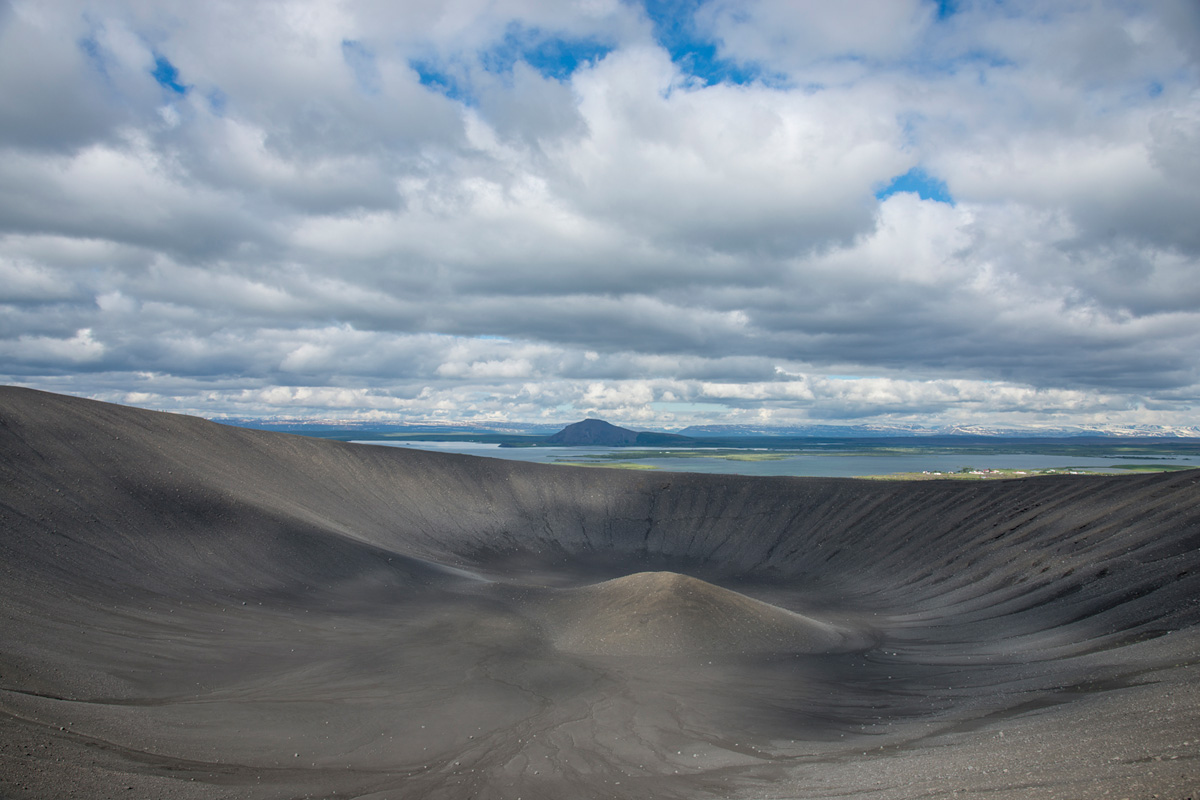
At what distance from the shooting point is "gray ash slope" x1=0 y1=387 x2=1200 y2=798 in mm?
12008

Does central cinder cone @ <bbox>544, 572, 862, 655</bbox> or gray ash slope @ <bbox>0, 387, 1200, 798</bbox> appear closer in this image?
gray ash slope @ <bbox>0, 387, 1200, 798</bbox>

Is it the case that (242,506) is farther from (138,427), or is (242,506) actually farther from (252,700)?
(252,700)

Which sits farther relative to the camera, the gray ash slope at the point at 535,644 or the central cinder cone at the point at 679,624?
the central cinder cone at the point at 679,624

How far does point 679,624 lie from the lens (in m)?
24.0

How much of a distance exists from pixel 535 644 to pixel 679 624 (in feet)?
17.8

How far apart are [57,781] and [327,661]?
1067 centimetres

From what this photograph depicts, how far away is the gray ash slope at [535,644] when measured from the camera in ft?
39.4

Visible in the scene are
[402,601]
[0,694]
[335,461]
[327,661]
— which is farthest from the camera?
[335,461]

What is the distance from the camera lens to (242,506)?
31.4 meters

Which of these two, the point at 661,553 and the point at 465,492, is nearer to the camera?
the point at 661,553

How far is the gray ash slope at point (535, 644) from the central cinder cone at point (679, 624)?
144 mm

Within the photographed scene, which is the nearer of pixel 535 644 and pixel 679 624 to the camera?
pixel 535 644

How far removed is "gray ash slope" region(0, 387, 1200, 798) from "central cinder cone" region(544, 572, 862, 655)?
0.47 feet

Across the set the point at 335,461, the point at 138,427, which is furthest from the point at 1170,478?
the point at 138,427
